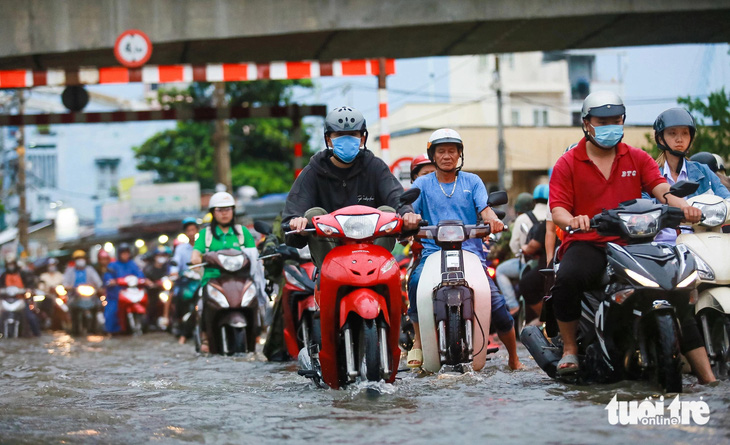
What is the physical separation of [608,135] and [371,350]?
2024 mm

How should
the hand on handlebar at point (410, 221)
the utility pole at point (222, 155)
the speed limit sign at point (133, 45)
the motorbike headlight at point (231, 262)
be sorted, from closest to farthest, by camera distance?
the hand on handlebar at point (410, 221), the motorbike headlight at point (231, 262), the speed limit sign at point (133, 45), the utility pole at point (222, 155)

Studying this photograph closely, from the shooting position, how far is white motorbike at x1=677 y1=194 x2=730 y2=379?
7.47 metres

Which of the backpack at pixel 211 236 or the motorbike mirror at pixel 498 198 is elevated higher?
the motorbike mirror at pixel 498 198

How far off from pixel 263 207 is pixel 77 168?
Result: 117 feet

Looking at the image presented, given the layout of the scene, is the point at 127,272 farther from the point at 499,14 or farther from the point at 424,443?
the point at 424,443

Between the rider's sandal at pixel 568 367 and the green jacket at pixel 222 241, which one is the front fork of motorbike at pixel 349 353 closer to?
the rider's sandal at pixel 568 367

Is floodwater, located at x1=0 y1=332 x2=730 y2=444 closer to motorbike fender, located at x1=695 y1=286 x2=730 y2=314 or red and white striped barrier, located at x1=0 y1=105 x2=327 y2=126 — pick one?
motorbike fender, located at x1=695 y1=286 x2=730 y2=314

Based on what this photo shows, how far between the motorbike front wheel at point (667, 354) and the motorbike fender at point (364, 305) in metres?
1.60

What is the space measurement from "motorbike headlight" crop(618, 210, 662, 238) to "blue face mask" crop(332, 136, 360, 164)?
77.1 inches

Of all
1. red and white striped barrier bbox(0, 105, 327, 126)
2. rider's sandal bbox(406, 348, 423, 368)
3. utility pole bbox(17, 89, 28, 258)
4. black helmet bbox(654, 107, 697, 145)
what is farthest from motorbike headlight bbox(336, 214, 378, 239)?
utility pole bbox(17, 89, 28, 258)

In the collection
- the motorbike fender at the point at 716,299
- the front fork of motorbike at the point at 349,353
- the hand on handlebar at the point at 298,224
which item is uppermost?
the hand on handlebar at the point at 298,224

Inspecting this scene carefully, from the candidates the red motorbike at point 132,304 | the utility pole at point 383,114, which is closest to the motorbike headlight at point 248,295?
the utility pole at point 383,114

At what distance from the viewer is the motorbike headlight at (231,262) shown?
11797 millimetres

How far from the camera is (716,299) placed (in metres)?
7.46
